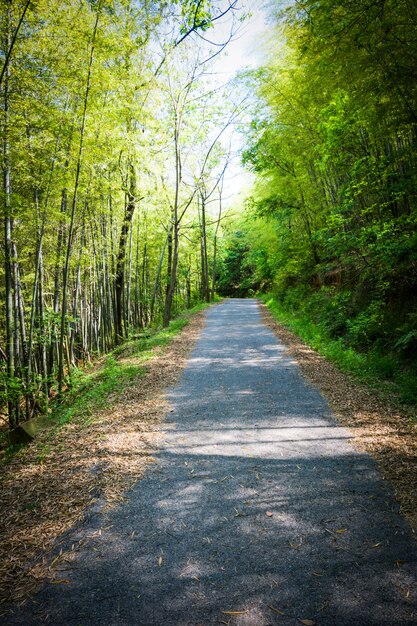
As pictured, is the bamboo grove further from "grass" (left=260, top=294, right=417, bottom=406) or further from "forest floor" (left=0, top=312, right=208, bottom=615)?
"grass" (left=260, top=294, right=417, bottom=406)

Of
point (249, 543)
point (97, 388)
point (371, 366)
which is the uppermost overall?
point (371, 366)

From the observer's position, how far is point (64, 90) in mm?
5473

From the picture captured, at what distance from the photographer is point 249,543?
2137 millimetres

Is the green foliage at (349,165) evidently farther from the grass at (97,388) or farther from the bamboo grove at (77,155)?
the grass at (97,388)

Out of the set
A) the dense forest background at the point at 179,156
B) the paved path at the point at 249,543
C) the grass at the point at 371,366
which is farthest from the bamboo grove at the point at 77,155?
the grass at the point at 371,366

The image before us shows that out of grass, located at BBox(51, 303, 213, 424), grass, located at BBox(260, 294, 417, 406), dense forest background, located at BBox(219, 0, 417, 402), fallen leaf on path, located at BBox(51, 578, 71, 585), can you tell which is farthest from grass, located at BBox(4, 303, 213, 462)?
dense forest background, located at BBox(219, 0, 417, 402)

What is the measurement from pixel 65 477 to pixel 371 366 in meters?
4.88

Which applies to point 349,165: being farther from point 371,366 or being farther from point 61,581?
point 61,581

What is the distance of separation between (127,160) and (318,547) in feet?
34.0

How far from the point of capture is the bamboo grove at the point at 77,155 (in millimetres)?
4902

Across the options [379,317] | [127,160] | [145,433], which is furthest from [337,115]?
[145,433]

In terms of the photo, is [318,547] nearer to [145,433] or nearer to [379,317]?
[145,433]

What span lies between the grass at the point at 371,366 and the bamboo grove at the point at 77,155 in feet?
17.3

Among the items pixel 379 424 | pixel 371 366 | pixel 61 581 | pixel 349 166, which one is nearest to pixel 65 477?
pixel 61 581
